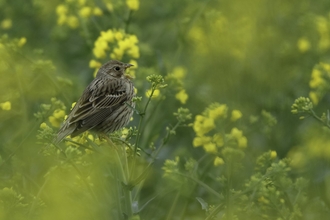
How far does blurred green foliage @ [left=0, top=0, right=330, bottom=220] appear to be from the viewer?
4.94m

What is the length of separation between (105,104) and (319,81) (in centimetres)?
168

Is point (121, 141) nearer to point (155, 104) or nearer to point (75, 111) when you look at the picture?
point (75, 111)

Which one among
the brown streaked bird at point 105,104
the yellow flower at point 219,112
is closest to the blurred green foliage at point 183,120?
the yellow flower at point 219,112

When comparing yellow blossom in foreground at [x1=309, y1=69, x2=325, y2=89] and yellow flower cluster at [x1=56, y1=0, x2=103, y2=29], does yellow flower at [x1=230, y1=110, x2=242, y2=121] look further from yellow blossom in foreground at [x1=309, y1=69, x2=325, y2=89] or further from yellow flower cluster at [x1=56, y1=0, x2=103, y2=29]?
yellow flower cluster at [x1=56, y1=0, x2=103, y2=29]

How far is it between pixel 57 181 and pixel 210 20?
329cm

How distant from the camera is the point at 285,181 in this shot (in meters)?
5.27

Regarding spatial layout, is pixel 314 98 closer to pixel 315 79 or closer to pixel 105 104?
pixel 315 79

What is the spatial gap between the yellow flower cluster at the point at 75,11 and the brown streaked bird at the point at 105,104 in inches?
43.7

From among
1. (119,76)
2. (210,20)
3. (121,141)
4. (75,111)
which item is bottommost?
(121,141)

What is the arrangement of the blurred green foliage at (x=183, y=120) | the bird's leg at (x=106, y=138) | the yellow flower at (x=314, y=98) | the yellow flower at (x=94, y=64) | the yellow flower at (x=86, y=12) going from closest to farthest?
1. the blurred green foliage at (x=183, y=120)
2. the bird's leg at (x=106, y=138)
3. the yellow flower at (x=314, y=98)
4. the yellow flower at (x=94, y=64)
5. the yellow flower at (x=86, y=12)

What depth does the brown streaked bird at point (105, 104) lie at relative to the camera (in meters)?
6.17

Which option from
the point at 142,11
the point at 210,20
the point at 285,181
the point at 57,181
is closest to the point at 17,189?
the point at 57,181

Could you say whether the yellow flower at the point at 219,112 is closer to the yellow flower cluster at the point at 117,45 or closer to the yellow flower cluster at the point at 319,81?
Result: the yellow flower cluster at the point at 319,81

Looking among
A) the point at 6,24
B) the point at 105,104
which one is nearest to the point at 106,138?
the point at 105,104
